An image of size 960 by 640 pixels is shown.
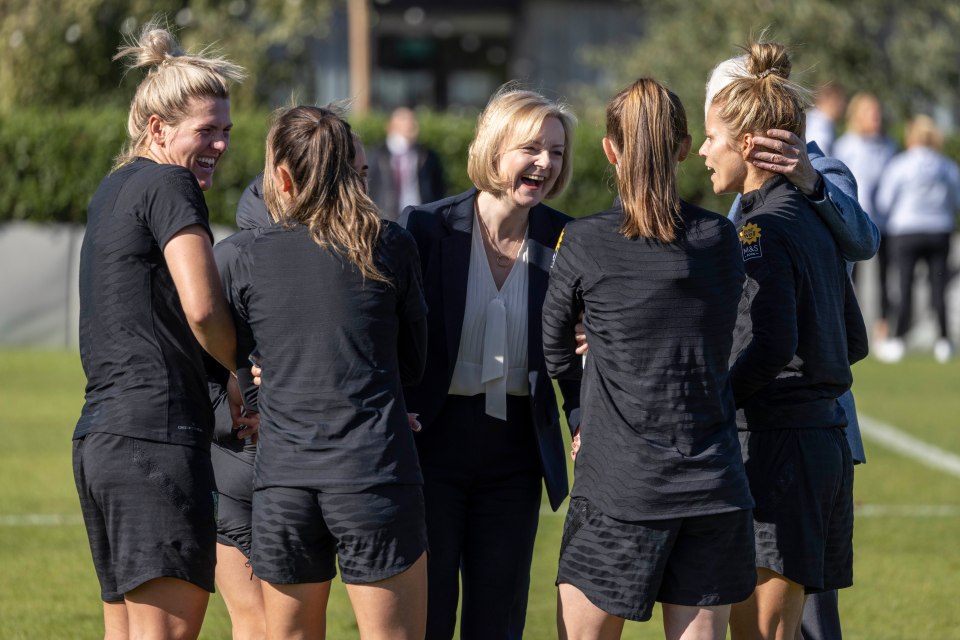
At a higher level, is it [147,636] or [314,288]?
[314,288]

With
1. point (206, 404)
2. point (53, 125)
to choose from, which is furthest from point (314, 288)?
point (53, 125)

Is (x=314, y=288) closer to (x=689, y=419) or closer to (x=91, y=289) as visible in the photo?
(x=91, y=289)

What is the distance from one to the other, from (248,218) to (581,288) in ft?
4.41

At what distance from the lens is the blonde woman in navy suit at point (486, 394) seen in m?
4.45

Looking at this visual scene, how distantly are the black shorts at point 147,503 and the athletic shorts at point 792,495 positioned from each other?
153 centimetres

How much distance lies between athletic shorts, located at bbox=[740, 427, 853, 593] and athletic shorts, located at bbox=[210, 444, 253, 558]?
1.53 meters

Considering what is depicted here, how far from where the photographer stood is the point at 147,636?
152 inches

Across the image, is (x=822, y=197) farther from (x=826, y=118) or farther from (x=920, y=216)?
(x=920, y=216)

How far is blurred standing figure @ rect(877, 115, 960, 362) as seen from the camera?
50.2 ft

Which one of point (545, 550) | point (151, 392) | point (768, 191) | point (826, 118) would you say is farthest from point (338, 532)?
point (826, 118)

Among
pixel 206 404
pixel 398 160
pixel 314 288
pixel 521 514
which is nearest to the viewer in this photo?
pixel 314 288

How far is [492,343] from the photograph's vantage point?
446 centimetres

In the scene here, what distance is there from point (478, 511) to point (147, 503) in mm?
1124

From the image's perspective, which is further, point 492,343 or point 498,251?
point 498,251
